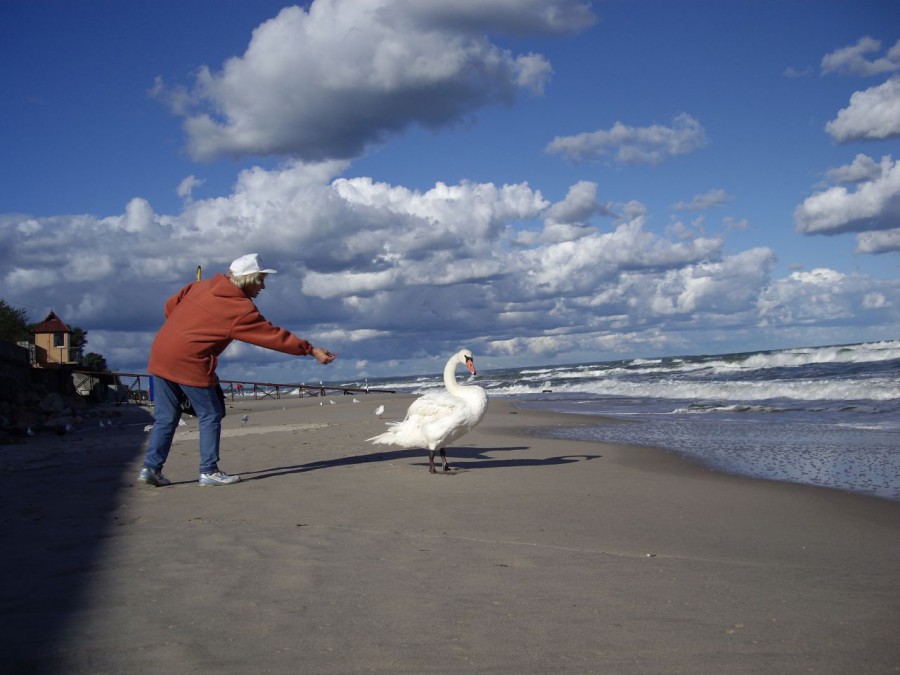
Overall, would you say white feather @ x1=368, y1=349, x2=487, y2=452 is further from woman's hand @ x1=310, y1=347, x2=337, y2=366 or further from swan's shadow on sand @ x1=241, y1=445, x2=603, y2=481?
woman's hand @ x1=310, y1=347, x2=337, y2=366

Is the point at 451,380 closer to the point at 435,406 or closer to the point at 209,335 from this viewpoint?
the point at 435,406

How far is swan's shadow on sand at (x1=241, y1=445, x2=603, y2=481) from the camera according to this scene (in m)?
9.49

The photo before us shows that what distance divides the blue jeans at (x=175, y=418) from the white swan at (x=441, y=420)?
2.53 metres

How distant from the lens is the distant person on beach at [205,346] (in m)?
7.95

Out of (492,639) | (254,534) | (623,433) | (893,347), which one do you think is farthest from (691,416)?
(893,347)

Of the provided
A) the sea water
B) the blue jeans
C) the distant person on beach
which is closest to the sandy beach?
the blue jeans

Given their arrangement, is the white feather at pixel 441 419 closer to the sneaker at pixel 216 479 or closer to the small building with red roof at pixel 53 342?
the sneaker at pixel 216 479

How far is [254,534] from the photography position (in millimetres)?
5484

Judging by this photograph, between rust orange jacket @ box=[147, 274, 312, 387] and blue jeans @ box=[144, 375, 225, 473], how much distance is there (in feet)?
0.46

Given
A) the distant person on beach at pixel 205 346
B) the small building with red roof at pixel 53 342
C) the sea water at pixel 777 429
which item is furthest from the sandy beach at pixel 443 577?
the small building with red roof at pixel 53 342

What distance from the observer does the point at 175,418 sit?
26.8 ft

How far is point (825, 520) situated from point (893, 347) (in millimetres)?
51052

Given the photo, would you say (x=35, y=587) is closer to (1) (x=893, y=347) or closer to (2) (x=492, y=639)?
(2) (x=492, y=639)

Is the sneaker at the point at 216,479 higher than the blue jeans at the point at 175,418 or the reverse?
the reverse
